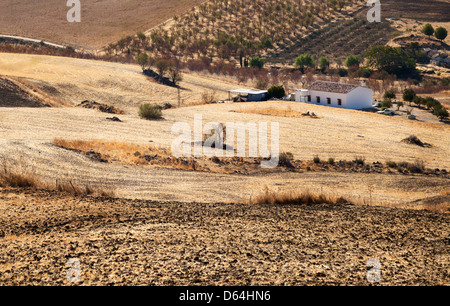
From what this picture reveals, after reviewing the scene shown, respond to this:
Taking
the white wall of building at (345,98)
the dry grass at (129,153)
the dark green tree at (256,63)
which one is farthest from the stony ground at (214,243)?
the dark green tree at (256,63)

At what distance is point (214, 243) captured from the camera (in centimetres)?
1084

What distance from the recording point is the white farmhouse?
210 ft

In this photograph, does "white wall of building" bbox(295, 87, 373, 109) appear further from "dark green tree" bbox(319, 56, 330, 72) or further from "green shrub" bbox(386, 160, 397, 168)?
"dark green tree" bbox(319, 56, 330, 72)

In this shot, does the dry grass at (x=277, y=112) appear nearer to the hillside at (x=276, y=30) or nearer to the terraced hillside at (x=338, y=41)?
the hillside at (x=276, y=30)

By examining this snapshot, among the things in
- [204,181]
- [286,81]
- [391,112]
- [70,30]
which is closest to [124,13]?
[70,30]

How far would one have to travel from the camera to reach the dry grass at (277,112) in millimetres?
52625

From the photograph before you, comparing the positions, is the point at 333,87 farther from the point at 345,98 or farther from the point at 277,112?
the point at 277,112

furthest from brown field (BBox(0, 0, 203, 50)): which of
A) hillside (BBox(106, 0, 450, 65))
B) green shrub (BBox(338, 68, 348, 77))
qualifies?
green shrub (BBox(338, 68, 348, 77))

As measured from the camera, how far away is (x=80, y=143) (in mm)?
29484

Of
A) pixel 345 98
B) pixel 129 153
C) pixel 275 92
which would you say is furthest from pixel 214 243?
pixel 275 92

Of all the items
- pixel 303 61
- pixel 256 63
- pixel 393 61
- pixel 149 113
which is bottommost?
pixel 149 113

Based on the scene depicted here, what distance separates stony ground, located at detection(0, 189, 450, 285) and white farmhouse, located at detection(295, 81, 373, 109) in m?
51.6

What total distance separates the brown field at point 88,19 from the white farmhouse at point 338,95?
6233 cm

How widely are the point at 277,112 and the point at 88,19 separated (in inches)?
3585
